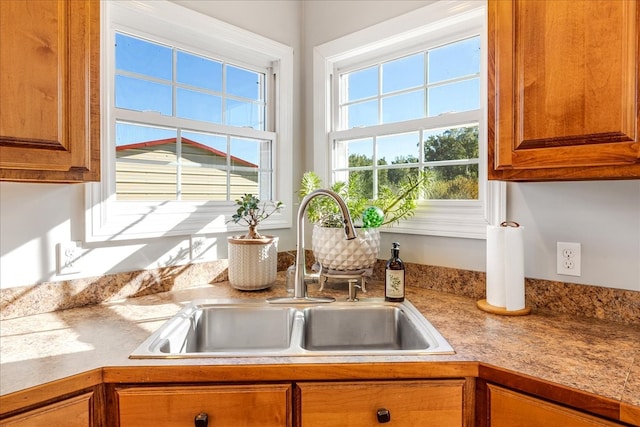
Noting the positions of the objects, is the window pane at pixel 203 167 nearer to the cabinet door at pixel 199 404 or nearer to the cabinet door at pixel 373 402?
the cabinet door at pixel 199 404

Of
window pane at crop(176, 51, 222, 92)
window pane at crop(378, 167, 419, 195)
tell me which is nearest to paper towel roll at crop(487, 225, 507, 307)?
window pane at crop(378, 167, 419, 195)

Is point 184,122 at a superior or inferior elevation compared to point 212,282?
superior

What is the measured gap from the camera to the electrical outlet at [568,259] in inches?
54.4

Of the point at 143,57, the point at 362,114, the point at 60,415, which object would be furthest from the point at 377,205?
the point at 60,415

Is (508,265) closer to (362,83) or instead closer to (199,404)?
(199,404)

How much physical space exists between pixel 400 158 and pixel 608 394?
4.48 feet

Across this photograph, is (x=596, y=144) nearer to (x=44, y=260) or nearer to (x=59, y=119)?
(x=59, y=119)

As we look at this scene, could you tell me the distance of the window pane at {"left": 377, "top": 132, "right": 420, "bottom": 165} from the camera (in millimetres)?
1934

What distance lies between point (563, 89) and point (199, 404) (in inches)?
51.2

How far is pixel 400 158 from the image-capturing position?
1.99 m

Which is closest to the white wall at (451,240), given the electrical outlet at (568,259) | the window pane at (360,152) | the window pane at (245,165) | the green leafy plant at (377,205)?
the electrical outlet at (568,259)

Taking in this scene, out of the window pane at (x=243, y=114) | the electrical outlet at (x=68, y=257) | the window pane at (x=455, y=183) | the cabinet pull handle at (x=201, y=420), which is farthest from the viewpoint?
the window pane at (x=243, y=114)

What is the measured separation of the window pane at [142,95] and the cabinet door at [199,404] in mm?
1245

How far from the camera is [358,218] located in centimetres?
182
